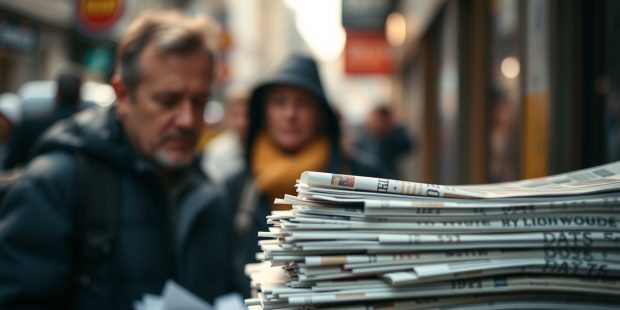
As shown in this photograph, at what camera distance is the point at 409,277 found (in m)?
1.01

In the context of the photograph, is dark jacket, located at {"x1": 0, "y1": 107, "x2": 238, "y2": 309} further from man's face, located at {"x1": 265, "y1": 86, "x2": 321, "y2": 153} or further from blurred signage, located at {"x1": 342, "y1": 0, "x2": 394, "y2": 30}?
blurred signage, located at {"x1": 342, "y1": 0, "x2": 394, "y2": 30}

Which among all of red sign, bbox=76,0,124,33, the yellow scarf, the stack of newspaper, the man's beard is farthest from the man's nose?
red sign, bbox=76,0,124,33

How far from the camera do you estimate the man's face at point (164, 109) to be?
94.8 inches

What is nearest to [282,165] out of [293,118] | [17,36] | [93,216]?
[293,118]

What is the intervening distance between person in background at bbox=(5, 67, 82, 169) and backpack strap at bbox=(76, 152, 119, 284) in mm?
3240

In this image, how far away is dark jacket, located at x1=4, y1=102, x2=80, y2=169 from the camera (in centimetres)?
525

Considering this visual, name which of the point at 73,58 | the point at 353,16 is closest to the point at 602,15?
the point at 353,16

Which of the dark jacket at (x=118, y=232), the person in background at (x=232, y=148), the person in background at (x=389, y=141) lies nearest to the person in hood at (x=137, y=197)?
the dark jacket at (x=118, y=232)

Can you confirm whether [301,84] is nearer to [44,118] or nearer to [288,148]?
[288,148]

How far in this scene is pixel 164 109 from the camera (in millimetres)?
2422

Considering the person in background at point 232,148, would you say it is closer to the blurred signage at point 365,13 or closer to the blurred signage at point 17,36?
the blurred signage at point 365,13

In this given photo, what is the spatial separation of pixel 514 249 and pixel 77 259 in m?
1.52

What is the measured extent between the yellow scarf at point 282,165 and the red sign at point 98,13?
755 cm

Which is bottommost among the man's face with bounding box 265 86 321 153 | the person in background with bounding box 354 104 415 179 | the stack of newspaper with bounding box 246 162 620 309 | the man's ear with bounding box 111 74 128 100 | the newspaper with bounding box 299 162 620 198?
the stack of newspaper with bounding box 246 162 620 309
